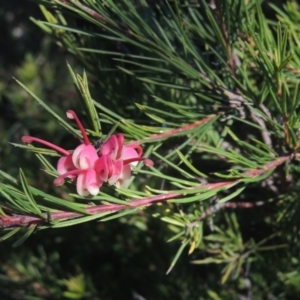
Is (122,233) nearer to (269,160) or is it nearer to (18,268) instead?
(18,268)

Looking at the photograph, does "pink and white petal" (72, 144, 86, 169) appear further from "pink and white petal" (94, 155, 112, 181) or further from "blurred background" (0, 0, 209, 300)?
→ "blurred background" (0, 0, 209, 300)

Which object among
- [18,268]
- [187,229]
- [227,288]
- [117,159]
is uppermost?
[117,159]

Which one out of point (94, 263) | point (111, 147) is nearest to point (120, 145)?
point (111, 147)

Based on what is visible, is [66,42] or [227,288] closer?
[66,42]

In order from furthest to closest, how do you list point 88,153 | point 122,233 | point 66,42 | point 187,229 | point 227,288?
point 122,233
point 227,288
point 66,42
point 187,229
point 88,153

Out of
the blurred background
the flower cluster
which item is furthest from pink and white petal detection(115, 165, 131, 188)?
the blurred background

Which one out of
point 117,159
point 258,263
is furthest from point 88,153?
point 258,263

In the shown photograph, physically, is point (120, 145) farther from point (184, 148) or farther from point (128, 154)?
point (184, 148)
